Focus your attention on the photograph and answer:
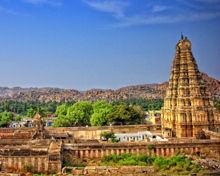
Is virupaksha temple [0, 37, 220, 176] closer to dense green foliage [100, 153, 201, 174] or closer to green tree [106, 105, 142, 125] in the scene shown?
dense green foliage [100, 153, 201, 174]

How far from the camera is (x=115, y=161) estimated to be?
3303cm

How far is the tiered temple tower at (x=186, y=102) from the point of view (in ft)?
135

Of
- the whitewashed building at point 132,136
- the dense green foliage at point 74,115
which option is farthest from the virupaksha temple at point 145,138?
the dense green foliage at point 74,115

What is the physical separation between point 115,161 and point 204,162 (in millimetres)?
9349

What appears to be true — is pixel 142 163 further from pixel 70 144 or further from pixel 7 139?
pixel 7 139

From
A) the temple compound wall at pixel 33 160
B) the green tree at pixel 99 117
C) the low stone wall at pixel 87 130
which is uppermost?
the green tree at pixel 99 117

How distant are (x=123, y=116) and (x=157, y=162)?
22324 mm

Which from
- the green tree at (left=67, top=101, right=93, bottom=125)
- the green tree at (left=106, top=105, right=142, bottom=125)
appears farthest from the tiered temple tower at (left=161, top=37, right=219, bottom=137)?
the green tree at (left=67, top=101, right=93, bottom=125)

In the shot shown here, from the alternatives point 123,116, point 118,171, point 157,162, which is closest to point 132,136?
point 123,116

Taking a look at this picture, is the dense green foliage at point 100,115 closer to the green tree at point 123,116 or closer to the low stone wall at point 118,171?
the green tree at point 123,116

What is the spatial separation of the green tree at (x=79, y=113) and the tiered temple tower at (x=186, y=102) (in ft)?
61.9

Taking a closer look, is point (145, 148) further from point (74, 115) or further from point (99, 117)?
point (74, 115)

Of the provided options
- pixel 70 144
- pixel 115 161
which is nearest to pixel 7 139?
pixel 70 144

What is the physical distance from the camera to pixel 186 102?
42.2 meters
